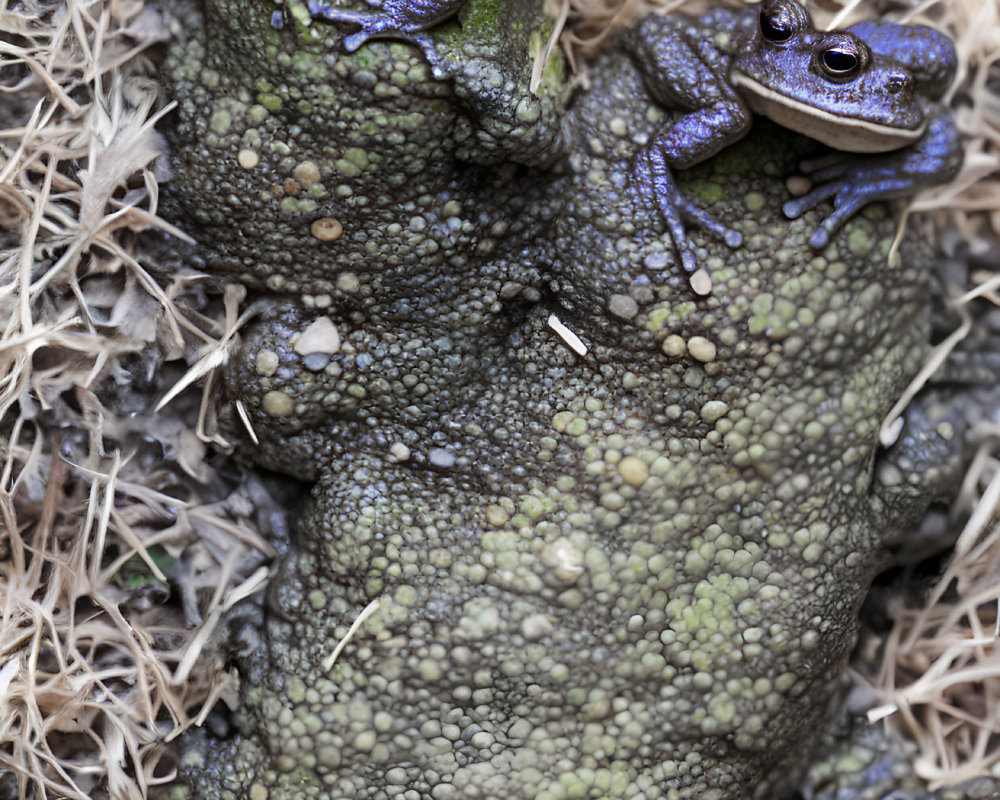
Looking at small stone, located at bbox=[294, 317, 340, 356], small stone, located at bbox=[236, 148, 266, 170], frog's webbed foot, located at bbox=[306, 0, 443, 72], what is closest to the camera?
frog's webbed foot, located at bbox=[306, 0, 443, 72]

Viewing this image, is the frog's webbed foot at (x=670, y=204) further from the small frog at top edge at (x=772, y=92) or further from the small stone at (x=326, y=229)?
the small stone at (x=326, y=229)

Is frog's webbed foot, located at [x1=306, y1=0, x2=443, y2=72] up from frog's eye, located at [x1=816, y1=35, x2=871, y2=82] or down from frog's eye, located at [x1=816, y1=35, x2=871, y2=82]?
down

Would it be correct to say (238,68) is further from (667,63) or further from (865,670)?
(865,670)

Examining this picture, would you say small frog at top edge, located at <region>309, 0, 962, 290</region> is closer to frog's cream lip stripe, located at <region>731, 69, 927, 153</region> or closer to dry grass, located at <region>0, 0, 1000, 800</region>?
frog's cream lip stripe, located at <region>731, 69, 927, 153</region>

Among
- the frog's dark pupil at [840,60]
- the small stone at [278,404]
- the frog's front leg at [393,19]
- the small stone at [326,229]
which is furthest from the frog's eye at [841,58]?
the small stone at [278,404]

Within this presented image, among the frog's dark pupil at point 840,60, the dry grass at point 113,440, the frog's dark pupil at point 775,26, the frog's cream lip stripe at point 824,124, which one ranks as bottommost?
the dry grass at point 113,440

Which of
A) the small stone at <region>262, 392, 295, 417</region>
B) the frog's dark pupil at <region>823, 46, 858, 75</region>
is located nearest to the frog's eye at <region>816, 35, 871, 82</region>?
the frog's dark pupil at <region>823, 46, 858, 75</region>

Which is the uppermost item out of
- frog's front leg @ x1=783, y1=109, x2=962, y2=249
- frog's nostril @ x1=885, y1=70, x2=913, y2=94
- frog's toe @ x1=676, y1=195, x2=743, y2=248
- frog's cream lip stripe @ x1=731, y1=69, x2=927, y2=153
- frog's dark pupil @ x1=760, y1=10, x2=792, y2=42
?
frog's dark pupil @ x1=760, y1=10, x2=792, y2=42
